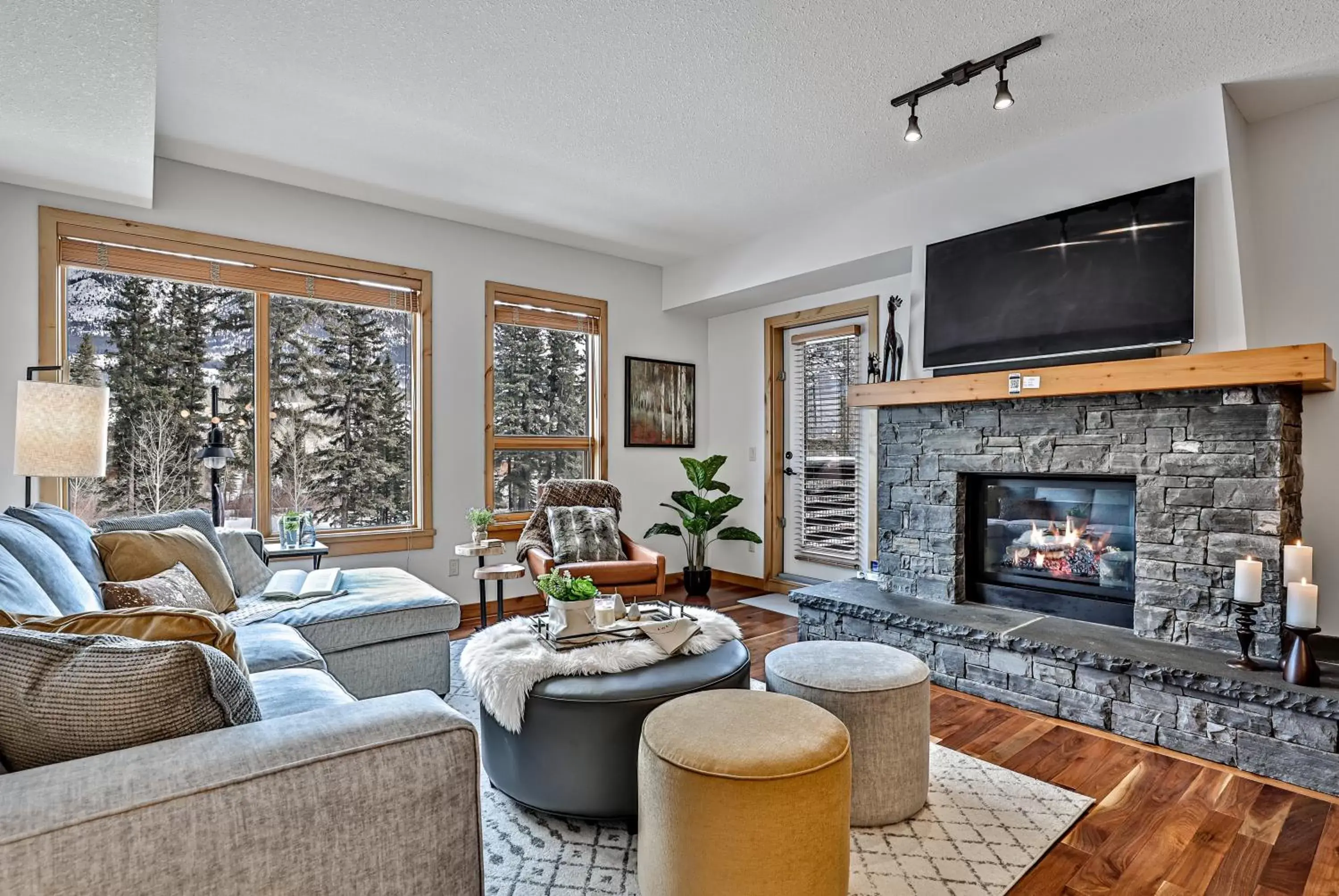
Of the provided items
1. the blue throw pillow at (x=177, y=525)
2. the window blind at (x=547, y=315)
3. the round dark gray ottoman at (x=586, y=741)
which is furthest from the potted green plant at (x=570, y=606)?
the window blind at (x=547, y=315)

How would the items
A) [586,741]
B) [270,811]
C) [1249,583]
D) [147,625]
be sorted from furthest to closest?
[1249,583] → [586,741] → [147,625] → [270,811]

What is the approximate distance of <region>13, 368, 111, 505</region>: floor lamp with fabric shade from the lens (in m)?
2.50

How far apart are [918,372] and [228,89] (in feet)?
11.8

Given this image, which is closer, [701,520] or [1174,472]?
[1174,472]

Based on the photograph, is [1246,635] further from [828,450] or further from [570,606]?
[828,450]

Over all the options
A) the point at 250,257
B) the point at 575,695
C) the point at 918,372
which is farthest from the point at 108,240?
the point at 918,372

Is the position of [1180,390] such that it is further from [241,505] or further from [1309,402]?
[241,505]

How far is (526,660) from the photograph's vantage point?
2.10 meters

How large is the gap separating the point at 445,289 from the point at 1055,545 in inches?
156

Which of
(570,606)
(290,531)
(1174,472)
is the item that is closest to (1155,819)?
(1174,472)

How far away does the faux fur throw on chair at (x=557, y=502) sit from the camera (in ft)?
14.2

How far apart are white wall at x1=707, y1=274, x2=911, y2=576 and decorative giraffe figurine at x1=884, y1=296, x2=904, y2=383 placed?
1.29 metres

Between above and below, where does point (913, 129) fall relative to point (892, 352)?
above

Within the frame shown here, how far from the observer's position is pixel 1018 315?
3.38 m
